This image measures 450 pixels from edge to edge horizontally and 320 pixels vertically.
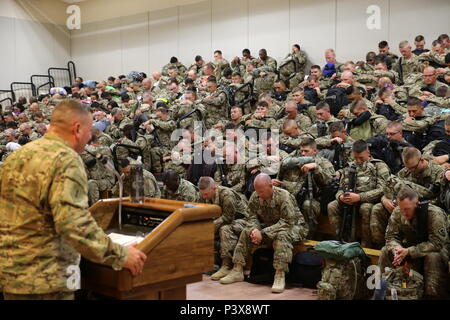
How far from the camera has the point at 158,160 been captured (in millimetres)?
8523

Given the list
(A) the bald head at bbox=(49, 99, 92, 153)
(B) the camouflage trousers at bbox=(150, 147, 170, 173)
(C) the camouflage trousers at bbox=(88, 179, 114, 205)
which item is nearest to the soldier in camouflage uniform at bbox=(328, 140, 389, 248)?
(C) the camouflage trousers at bbox=(88, 179, 114, 205)

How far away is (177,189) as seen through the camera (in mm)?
6082

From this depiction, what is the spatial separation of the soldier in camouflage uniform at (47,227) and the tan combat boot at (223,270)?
10.7 feet

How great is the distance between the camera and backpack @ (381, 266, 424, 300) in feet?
14.1

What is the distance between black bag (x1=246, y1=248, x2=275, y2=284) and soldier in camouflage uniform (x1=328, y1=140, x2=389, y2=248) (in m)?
0.69

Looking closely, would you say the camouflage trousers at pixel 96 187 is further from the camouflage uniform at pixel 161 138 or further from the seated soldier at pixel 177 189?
the seated soldier at pixel 177 189

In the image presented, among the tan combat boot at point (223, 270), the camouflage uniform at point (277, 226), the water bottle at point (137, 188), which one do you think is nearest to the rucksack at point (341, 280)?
the camouflage uniform at point (277, 226)

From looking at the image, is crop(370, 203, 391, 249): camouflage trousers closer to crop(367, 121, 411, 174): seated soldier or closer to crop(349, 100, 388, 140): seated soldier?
crop(367, 121, 411, 174): seated soldier

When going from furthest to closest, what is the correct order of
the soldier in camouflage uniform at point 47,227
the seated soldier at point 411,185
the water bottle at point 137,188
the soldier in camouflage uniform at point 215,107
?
the soldier in camouflage uniform at point 215,107
the seated soldier at point 411,185
the water bottle at point 137,188
the soldier in camouflage uniform at point 47,227

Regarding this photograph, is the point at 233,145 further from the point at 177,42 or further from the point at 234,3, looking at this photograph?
the point at 177,42

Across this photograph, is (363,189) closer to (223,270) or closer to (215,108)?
(223,270)

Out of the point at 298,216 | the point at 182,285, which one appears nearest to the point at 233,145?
the point at 298,216

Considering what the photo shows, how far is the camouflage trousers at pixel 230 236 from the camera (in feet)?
18.6
